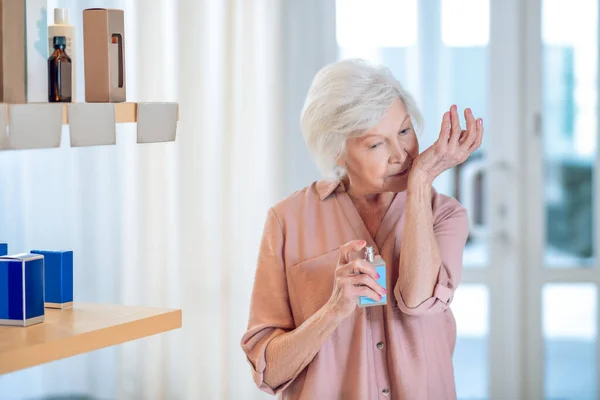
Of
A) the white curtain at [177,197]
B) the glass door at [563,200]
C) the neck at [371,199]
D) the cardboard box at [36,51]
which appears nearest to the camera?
the cardboard box at [36,51]

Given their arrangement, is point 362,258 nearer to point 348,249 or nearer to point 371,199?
point 348,249

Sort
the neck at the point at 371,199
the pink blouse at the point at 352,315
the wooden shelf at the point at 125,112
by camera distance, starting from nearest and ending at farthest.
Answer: the wooden shelf at the point at 125,112 → the pink blouse at the point at 352,315 → the neck at the point at 371,199

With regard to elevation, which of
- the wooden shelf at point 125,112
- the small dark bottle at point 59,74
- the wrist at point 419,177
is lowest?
the wrist at point 419,177

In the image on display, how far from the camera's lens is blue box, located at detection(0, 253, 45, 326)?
1519 millimetres

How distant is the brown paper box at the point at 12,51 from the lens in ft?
4.73

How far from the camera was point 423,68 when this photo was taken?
3.22 meters

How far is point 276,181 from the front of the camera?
3.17m

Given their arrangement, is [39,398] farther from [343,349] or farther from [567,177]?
[567,177]

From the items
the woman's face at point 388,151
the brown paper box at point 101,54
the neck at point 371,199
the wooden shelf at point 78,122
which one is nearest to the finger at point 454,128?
the woman's face at point 388,151

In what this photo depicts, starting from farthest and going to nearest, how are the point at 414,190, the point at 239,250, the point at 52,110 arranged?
the point at 239,250 < the point at 414,190 < the point at 52,110

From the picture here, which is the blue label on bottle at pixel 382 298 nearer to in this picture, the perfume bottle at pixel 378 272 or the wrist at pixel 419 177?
the perfume bottle at pixel 378 272

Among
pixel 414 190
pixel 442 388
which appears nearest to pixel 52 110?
pixel 414 190

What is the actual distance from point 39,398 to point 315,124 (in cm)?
207

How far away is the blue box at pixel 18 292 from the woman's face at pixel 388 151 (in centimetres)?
69
